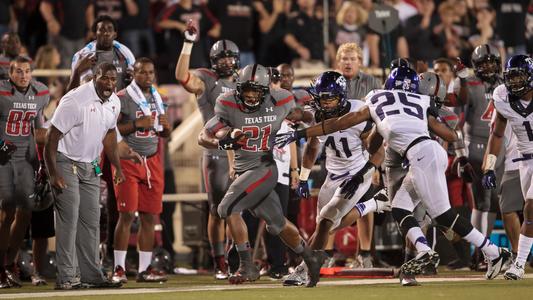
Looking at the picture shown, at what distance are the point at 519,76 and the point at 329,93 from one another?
1.69 meters

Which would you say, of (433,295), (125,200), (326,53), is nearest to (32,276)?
(125,200)

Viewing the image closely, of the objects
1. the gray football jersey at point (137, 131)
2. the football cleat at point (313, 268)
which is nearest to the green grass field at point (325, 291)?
the football cleat at point (313, 268)

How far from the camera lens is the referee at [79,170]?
10609 millimetres

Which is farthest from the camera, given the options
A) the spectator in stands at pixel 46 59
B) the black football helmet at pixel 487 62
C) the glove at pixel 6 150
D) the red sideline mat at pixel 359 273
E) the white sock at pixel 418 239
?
the spectator in stands at pixel 46 59

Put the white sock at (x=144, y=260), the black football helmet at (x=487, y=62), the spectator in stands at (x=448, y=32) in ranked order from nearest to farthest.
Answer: the white sock at (x=144, y=260)
the black football helmet at (x=487, y=62)
the spectator in stands at (x=448, y=32)

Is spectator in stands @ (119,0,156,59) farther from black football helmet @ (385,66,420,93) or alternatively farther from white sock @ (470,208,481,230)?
black football helmet @ (385,66,420,93)

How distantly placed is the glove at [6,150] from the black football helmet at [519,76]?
14.8 feet

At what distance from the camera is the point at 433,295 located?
9.30 meters

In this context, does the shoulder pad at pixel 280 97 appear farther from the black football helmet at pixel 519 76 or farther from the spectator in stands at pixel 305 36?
the spectator in stands at pixel 305 36

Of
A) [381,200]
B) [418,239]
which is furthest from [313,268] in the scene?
[381,200]

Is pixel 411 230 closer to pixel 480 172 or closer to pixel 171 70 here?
pixel 480 172

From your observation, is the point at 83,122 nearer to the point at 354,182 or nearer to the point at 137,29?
the point at 354,182

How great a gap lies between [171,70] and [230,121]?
5.00 m

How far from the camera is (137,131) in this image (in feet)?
40.1
